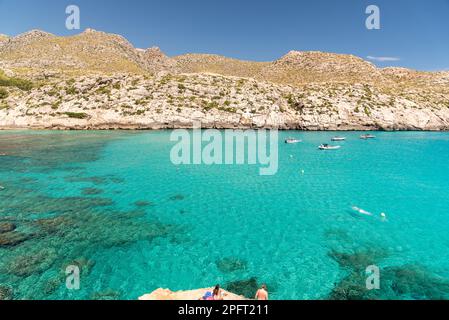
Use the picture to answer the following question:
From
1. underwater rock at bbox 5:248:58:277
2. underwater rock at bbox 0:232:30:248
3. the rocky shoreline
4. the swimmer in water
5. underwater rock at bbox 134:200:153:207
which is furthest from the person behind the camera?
the rocky shoreline

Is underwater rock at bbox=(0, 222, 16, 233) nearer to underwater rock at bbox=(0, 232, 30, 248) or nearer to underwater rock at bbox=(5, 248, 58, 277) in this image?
underwater rock at bbox=(0, 232, 30, 248)

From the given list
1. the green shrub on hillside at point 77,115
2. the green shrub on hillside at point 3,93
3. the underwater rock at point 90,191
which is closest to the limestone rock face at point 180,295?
the underwater rock at point 90,191

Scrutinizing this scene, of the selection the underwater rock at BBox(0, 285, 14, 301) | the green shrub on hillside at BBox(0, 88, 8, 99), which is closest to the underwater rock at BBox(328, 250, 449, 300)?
the underwater rock at BBox(0, 285, 14, 301)

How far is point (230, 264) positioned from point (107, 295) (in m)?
7.52

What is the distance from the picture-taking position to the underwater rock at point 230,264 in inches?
710

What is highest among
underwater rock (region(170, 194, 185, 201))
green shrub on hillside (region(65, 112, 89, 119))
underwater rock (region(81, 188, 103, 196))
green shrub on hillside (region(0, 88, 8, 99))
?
green shrub on hillside (region(0, 88, 8, 99))

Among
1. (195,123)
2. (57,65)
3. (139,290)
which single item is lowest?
(139,290)

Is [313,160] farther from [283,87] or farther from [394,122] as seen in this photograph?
[283,87]

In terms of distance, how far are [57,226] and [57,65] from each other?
17126cm

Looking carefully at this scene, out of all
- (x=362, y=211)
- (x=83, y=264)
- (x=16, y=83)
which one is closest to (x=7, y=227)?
(x=83, y=264)

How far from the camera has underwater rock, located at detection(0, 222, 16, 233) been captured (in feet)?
74.1

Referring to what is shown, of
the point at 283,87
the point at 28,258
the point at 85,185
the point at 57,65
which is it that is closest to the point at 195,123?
the point at 283,87

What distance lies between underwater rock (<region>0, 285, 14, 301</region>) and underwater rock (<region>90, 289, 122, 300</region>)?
4.14m
